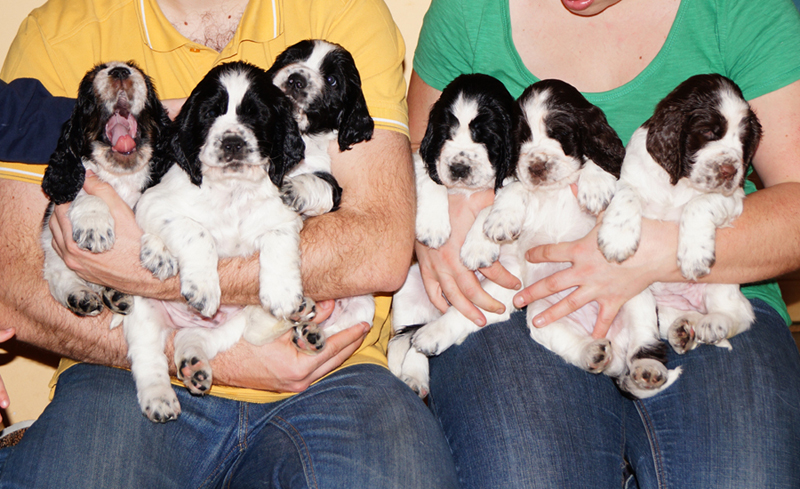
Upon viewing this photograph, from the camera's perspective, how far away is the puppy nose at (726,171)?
8.09ft

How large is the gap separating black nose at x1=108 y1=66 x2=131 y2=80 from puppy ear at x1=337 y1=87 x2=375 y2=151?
829mm

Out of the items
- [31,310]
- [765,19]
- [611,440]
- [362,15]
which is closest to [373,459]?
[611,440]

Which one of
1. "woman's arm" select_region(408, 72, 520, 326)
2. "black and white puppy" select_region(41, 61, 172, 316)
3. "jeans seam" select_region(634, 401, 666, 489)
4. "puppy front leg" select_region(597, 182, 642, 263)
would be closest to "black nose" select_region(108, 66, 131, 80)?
"black and white puppy" select_region(41, 61, 172, 316)

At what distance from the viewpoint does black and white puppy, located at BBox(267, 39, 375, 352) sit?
2.49 metres

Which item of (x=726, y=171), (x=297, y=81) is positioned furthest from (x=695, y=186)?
(x=297, y=81)

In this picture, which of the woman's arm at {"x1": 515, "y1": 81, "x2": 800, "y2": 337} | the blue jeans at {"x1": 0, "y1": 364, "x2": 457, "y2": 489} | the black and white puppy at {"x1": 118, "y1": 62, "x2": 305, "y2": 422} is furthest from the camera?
the woman's arm at {"x1": 515, "y1": 81, "x2": 800, "y2": 337}

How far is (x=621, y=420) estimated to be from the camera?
248 centimetres

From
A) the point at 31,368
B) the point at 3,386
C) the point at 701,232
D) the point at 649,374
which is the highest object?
the point at 701,232

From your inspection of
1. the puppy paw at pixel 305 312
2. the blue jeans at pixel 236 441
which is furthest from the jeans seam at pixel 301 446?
the puppy paw at pixel 305 312

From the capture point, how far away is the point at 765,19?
261 cm

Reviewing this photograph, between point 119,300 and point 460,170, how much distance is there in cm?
151

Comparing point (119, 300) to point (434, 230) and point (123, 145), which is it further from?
point (434, 230)

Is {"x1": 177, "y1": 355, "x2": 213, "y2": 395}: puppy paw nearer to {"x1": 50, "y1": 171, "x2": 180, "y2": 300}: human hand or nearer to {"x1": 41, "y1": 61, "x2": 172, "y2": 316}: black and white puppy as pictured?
{"x1": 50, "y1": 171, "x2": 180, "y2": 300}: human hand

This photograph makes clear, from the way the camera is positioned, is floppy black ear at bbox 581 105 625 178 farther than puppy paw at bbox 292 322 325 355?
Yes
